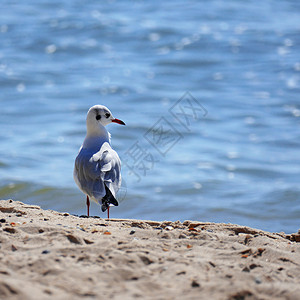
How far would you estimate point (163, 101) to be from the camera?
45.8 ft

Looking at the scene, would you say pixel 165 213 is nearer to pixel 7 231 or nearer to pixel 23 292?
pixel 7 231

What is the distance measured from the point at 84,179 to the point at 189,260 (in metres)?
2.60

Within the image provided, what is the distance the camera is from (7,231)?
4840 mm

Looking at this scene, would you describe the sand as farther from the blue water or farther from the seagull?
the blue water

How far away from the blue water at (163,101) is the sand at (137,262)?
3.77m

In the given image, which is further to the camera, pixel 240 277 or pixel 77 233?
pixel 77 233

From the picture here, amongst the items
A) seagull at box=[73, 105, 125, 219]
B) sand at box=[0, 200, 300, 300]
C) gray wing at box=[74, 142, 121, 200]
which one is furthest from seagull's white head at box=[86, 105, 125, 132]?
sand at box=[0, 200, 300, 300]

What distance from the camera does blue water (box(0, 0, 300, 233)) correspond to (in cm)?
980

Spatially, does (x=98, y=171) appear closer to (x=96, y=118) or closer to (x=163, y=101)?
(x=96, y=118)

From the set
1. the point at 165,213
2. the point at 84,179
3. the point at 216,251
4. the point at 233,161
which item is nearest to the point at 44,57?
the point at 233,161

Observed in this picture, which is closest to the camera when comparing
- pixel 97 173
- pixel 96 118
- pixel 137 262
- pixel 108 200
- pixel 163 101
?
pixel 137 262

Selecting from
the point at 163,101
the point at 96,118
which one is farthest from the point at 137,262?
the point at 163,101

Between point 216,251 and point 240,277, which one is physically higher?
point 216,251

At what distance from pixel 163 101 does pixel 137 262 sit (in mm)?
9985
